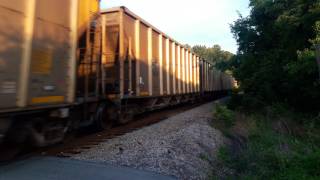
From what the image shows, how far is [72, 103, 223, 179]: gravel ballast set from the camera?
22.4ft

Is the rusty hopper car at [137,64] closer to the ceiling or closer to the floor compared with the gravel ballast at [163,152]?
closer to the ceiling

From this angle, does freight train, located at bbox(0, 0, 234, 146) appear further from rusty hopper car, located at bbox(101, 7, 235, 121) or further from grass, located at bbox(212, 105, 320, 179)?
grass, located at bbox(212, 105, 320, 179)

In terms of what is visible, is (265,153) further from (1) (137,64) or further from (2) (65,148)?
(1) (137,64)

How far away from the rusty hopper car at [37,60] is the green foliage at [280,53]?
8747mm

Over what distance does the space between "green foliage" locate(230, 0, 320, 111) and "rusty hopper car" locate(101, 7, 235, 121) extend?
4644 millimetres

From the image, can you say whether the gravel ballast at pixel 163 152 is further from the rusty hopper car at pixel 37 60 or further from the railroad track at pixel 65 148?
the rusty hopper car at pixel 37 60

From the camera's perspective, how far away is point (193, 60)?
914 inches

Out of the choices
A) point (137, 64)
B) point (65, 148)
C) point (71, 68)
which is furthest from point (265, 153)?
point (137, 64)

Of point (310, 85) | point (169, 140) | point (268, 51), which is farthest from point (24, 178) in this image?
point (268, 51)

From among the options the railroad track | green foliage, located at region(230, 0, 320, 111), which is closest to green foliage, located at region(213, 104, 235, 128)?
green foliage, located at region(230, 0, 320, 111)

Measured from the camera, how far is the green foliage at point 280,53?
15.6 m

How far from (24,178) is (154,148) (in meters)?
2.80

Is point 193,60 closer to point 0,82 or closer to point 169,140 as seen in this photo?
point 169,140

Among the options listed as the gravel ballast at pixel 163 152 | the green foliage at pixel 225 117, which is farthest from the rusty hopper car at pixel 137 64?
the green foliage at pixel 225 117
